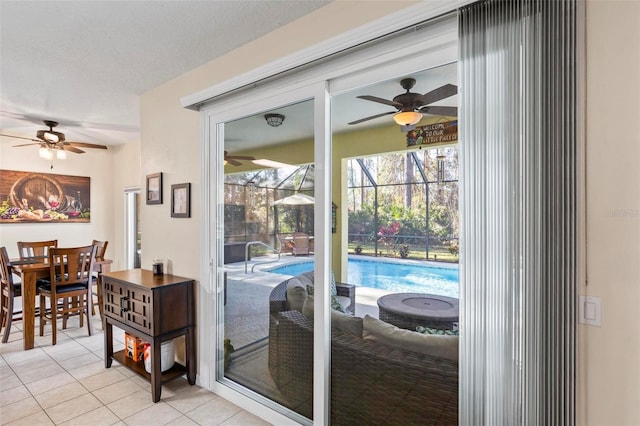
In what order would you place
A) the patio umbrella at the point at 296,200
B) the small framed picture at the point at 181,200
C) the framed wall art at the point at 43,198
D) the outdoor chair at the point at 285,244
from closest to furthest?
the patio umbrella at the point at 296,200 → the outdoor chair at the point at 285,244 → the small framed picture at the point at 181,200 → the framed wall art at the point at 43,198

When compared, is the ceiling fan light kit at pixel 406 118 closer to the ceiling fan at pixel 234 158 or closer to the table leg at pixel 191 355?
the ceiling fan at pixel 234 158

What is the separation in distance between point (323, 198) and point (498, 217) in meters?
1.00

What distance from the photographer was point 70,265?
3783 millimetres

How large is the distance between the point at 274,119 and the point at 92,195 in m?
5.25

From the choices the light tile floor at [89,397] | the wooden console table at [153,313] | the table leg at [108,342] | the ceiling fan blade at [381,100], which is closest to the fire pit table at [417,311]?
the ceiling fan blade at [381,100]

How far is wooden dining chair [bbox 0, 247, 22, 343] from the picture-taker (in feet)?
11.7

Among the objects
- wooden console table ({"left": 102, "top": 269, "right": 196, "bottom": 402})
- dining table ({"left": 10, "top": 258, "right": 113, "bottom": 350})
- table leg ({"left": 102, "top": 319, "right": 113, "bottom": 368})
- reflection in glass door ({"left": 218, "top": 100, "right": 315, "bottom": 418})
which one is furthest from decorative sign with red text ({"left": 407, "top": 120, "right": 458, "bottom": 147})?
dining table ({"left": 10, "top": 258, "right": 113, "bottom": 350})

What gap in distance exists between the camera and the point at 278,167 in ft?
7.70

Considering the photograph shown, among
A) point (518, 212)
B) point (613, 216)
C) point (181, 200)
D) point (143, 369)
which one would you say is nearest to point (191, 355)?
point (143, 369)

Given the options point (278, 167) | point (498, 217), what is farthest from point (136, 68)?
point (498, 217)

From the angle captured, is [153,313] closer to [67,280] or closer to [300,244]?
[300,244]

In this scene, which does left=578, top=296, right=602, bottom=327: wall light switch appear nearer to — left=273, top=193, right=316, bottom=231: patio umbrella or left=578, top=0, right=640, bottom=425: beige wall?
left=578, top=0, right=640, bottom=425: beige wall

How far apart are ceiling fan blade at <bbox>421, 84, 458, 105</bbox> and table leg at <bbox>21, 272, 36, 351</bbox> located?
14.4 feet

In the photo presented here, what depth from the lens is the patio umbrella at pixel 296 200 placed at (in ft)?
7.02
